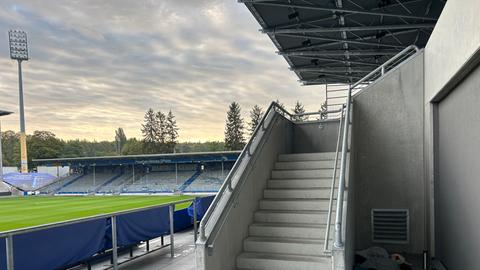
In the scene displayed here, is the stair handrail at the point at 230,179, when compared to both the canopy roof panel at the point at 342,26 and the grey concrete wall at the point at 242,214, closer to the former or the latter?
the grey concrete wall at the point at 242,214

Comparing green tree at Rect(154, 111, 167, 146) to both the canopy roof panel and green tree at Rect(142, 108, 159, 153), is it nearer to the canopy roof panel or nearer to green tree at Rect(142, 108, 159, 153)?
green tree at Rect(142, 108, 159, 153)

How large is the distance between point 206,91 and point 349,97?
5770 cm

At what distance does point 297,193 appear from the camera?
245 inches

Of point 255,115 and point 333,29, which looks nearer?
point 333,29

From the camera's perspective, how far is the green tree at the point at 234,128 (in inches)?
2761

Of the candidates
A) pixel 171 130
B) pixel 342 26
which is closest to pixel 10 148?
pixel 171 130

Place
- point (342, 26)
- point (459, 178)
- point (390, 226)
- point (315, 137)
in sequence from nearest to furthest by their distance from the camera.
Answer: point (459, 178) → point (390, 226) → point (315, 137) → point (342, 26)

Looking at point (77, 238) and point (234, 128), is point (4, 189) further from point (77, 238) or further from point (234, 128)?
point (77, 238)

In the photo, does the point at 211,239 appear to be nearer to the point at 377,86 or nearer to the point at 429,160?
the point at 429,160

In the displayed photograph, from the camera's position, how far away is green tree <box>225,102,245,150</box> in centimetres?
7012

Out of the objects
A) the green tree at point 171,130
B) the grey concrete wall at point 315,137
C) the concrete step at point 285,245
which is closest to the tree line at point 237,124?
the green tree at point 171,130

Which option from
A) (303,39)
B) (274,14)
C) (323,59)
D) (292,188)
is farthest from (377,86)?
(323,59)

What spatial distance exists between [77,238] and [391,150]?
243 inches

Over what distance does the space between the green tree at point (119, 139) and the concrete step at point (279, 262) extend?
11328 cm
